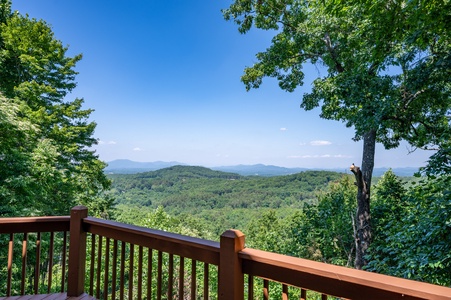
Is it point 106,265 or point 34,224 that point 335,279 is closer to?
point 106,265

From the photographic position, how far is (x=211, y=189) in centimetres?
4175

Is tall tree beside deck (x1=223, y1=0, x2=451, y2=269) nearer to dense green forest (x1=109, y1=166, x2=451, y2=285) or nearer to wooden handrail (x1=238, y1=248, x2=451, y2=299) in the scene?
dense green forest (x1=109, y1=166, x2=451, y2=285)

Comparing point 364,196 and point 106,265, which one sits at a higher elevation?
point 106,265

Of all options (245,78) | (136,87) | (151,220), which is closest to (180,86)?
(136,87)

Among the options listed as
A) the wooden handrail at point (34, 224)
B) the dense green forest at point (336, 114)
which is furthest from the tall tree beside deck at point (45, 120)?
the wooden handrail at point (34, 224)

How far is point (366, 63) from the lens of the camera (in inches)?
221

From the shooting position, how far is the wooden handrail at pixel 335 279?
895mm

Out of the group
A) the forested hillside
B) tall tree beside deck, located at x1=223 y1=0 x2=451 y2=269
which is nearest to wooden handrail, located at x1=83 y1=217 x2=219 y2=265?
tall tree beside deck, located at x1=223 y1=0 x2=451 y2=269

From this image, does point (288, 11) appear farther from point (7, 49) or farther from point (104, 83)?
point (104, 83)

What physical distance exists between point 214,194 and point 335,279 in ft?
130

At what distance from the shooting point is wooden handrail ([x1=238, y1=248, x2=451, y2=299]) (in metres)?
0.90

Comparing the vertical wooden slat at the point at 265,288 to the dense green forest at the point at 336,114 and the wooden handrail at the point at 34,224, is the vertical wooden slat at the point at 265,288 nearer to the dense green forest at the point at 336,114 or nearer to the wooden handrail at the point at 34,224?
the wooden handrail at the point at 34,224

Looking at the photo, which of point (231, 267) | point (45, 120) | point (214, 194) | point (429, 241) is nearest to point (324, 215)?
point (429, 241)

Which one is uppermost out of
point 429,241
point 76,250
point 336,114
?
point 336,114
